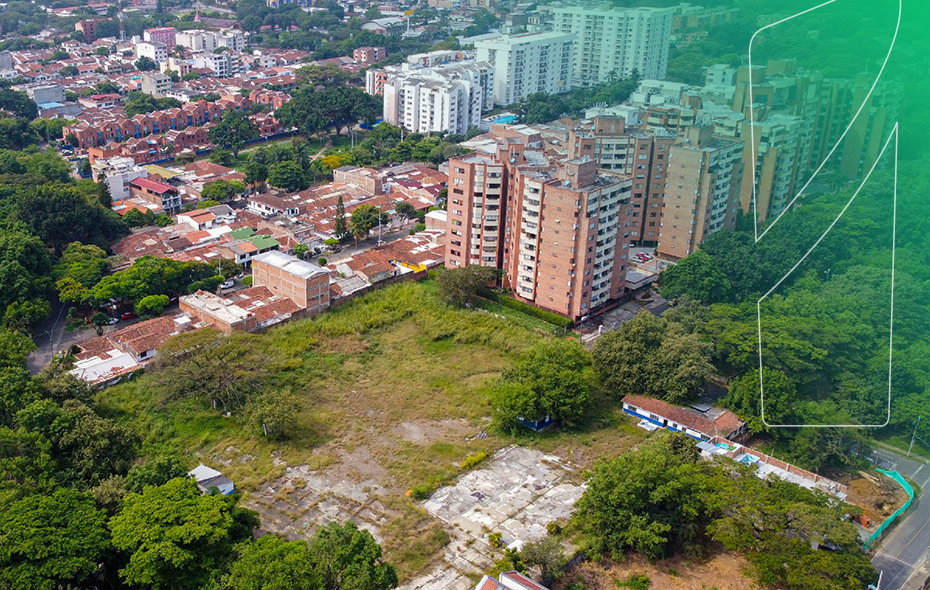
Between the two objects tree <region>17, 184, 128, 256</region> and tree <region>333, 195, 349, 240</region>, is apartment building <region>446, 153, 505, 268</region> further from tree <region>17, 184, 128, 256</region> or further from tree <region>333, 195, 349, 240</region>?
tree <region>17, 184, 128, 256</region>

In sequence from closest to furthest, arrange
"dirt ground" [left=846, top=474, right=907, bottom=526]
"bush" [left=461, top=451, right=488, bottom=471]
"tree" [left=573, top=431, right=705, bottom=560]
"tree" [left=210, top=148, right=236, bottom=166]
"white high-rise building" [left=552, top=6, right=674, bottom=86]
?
"tree" [left=573, top=431, right=705, bottom=560] → "dirt ground" [left=846, top=474, right=907, bottom=526] → "bush" [left=461, top=451, right=488, bottom=471] → "tree" [left=210, top=148, right=236, bottom=166] → "white high-rise building" [left=552, top=6, right=674, bottom=86]

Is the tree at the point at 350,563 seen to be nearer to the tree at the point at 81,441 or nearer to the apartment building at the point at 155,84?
the tree at the point at 81,441

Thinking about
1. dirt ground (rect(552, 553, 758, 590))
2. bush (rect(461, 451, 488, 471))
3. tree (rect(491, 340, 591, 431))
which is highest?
tree (rect(491, 340, 591, 431))

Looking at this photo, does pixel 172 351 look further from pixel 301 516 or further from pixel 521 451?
→ pixel 521 451

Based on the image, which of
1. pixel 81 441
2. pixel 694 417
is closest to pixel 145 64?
pixel 81 441

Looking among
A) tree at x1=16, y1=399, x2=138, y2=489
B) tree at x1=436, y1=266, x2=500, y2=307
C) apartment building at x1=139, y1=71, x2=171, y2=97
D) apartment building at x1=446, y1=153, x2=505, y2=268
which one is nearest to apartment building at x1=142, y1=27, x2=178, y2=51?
apartment building at x1=139, y1=71, x2=171, y2=97

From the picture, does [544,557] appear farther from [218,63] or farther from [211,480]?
[218,63]
